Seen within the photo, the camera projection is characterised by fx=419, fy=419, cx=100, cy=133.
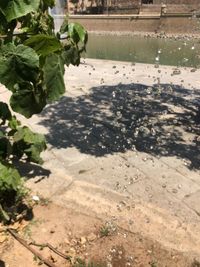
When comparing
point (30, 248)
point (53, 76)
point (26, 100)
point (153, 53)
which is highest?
point (53, 76)

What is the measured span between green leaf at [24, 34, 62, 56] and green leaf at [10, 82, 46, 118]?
0.24 metres

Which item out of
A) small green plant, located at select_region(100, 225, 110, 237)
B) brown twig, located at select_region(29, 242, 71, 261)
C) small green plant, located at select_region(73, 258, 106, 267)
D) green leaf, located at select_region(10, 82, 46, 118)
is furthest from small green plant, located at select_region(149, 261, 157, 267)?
green leaf, located at select_region(10, 82, 46, 118)

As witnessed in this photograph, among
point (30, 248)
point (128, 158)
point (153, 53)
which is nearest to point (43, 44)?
point (30, 248)

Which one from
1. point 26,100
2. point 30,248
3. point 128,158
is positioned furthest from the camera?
point 128,158

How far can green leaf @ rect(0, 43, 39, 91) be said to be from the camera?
2.63 m

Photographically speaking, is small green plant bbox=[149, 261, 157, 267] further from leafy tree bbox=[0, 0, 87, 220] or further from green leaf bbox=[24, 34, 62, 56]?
green leaf bbox=[24, 34, 62, 56]

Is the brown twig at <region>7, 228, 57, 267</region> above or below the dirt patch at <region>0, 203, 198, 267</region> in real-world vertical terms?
above

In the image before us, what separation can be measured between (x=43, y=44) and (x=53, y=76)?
9.0 inches

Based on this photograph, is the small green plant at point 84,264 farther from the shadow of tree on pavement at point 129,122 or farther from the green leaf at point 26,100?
the shadow of tree on pavement at point 129,122

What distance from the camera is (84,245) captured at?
4.23 meters

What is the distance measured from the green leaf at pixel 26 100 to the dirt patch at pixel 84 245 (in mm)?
1681

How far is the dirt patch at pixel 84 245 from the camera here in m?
4.02

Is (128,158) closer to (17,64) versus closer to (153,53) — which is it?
(17,64)

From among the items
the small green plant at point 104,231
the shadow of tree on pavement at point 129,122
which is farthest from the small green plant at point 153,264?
the shadow of tree on pavement at point 129,122
